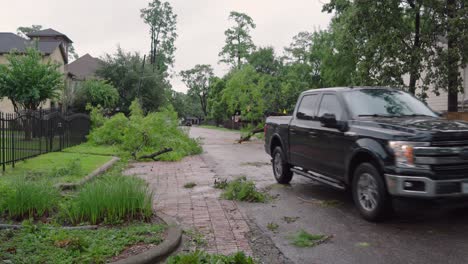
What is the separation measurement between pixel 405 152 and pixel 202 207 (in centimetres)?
347

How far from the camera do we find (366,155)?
6.40 metres

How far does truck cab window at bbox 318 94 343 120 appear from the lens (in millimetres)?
7441

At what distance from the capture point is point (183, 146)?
58.2 feet

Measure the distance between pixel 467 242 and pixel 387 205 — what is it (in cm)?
105

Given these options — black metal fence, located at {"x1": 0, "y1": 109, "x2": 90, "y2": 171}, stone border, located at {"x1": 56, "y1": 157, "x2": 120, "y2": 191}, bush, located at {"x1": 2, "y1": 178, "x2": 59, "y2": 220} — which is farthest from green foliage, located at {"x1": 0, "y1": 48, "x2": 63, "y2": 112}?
bush, located at {"x1": 2, "y1": 178, "x2": 59, "y2": 220}

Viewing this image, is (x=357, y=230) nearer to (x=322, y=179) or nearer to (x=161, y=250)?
(x=322, y=179)

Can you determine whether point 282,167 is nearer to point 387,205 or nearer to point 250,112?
point 387,205

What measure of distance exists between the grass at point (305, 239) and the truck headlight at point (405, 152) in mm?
1369

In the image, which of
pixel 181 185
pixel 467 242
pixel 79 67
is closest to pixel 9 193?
pixel 181 185

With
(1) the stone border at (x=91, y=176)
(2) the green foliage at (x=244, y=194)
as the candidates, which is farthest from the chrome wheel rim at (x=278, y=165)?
(1) the stone border at (x=91, y=176)

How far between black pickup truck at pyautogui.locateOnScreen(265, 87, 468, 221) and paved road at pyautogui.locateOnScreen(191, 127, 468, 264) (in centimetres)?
37

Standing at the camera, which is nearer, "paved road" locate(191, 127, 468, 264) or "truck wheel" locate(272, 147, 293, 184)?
"paved road" locate(191, 127, 468, 264)

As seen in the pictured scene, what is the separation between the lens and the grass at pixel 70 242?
4.41 meters

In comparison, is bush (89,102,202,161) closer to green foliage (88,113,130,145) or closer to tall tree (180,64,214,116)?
green foliage (88,113,130,145)
